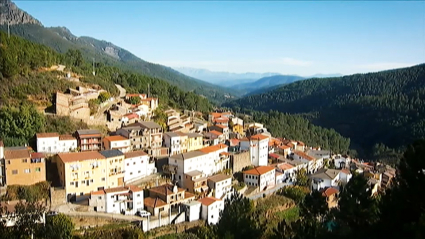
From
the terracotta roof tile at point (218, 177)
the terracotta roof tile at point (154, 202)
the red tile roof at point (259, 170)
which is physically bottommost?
the terracotta roof tile at point (154, 202)

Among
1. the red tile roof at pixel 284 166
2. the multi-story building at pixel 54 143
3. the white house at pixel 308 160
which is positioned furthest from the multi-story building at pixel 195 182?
the white house at pixel 308 160

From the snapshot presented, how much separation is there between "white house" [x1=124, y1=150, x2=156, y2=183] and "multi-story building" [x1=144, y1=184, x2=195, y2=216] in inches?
66.1

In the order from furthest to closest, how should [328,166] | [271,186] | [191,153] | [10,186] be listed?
[328,166]
[271,186]
[191,153]
[10,186]

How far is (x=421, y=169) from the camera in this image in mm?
9438

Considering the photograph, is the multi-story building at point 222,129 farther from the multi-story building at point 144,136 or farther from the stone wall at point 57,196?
the stone wall at point 57,196

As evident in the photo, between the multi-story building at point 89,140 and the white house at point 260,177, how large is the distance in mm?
10518

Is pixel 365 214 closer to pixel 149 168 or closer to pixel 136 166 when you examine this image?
pixel 136 166

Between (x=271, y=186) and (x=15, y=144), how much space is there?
17342 millimetres

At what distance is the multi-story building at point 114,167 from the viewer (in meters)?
20.7

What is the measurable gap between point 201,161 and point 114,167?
238 inches

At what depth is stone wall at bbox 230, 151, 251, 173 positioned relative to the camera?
2717cm

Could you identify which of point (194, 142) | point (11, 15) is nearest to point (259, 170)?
point (194, 142)

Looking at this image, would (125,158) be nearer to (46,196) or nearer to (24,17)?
(46,196)

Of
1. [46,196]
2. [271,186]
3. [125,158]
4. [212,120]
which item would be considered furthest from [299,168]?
[46,196]
